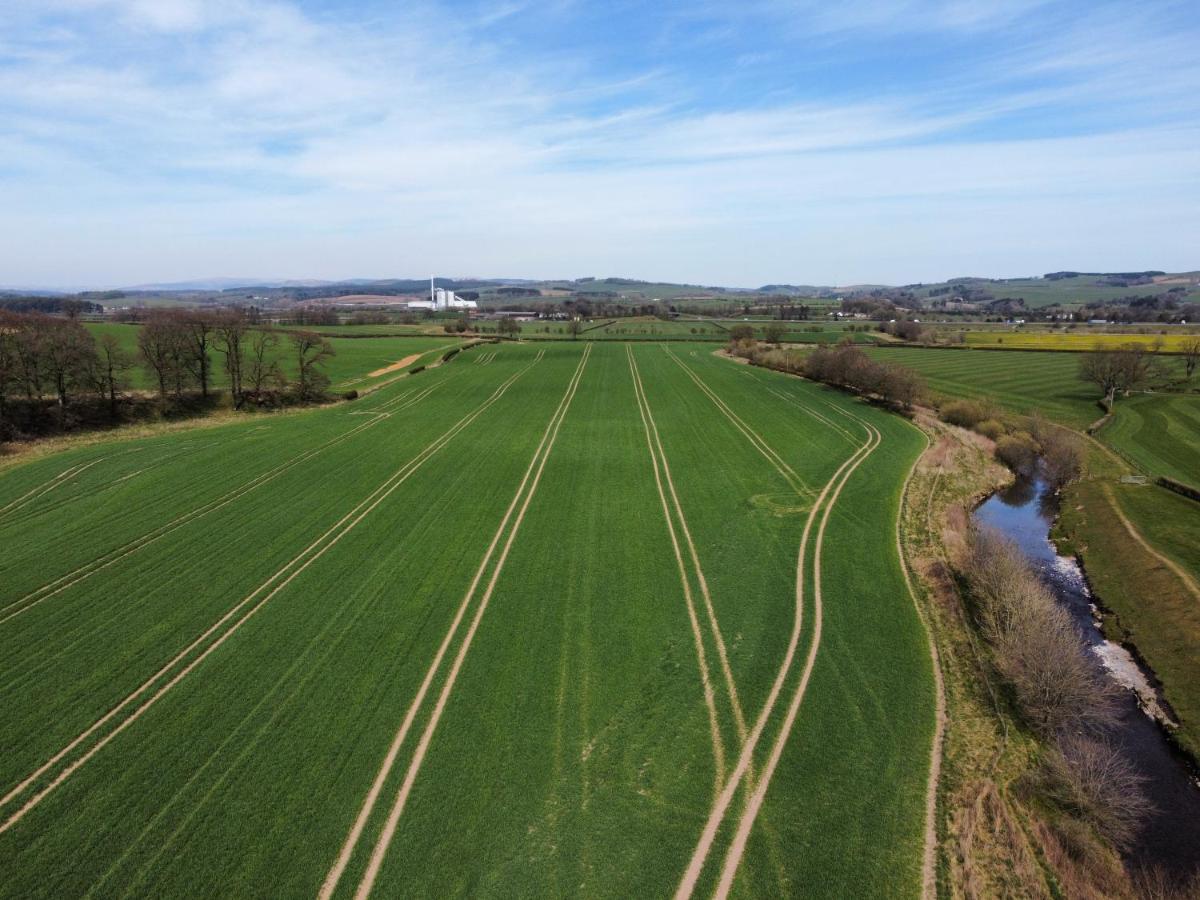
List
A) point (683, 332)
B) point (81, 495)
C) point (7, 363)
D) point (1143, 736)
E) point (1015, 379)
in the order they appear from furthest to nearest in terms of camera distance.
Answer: point (683, 332)
point (1015, 379)
point (7, 363)
point (81, 495)
point (1143, 736)

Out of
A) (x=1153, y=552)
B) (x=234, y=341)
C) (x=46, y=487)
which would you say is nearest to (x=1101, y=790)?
(x=1153, y=552)

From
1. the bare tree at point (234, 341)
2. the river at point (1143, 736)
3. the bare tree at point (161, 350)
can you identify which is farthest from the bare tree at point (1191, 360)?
the bare tree at point (161, 350)

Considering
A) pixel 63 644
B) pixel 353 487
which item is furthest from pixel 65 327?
pixel 63 644

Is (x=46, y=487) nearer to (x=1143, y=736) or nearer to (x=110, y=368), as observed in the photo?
(x=110, y=368)

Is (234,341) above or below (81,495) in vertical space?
above

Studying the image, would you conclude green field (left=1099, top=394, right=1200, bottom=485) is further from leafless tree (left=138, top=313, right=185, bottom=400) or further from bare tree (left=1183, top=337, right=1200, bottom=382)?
leafless tree (left=138, top=313, right=185, bottom=400)

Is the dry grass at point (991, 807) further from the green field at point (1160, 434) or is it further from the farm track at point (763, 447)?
the green field at point (1160, 434)
